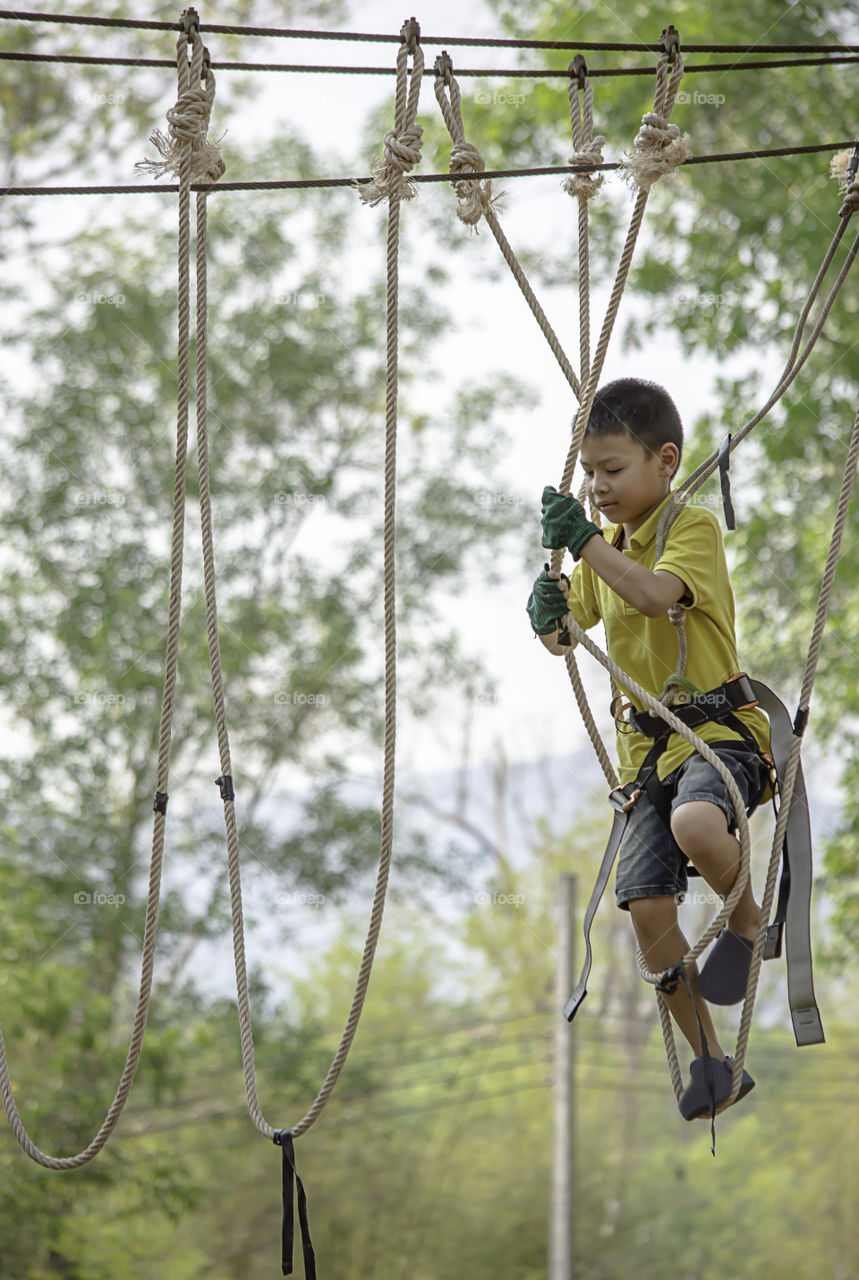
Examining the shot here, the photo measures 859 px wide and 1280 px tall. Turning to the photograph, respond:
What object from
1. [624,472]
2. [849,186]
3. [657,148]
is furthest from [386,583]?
[849,186]

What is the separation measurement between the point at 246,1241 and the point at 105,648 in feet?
10.3

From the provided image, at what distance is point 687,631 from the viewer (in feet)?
4.86

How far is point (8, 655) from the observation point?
5.71 m

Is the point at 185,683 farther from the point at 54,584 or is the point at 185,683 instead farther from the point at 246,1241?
the point at 246,1241

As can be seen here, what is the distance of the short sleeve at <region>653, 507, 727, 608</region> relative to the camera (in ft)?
4.69

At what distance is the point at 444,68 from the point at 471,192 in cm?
15

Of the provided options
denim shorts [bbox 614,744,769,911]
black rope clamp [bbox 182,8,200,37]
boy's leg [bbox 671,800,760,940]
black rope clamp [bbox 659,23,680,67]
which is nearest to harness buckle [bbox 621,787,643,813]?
denim shorts [bbox 614,744,769,911]

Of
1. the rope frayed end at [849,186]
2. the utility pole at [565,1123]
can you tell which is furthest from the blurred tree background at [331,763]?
the rope frayed end at [849,186]

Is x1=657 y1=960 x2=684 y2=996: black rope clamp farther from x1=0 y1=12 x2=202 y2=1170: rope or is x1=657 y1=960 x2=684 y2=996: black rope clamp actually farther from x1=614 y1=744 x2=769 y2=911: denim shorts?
x1=0 y1=12 x2=202 y2=1170: rope

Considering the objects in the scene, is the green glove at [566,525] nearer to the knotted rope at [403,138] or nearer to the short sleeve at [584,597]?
A: the short sleeve at [584,597]

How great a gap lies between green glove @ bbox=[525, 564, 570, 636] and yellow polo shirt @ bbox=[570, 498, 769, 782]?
0.11m

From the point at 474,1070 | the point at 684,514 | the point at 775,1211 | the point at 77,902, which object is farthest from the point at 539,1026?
the point at 684,514

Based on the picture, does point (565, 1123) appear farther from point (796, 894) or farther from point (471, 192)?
point (471, 192)

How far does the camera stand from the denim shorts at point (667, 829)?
140 cm
